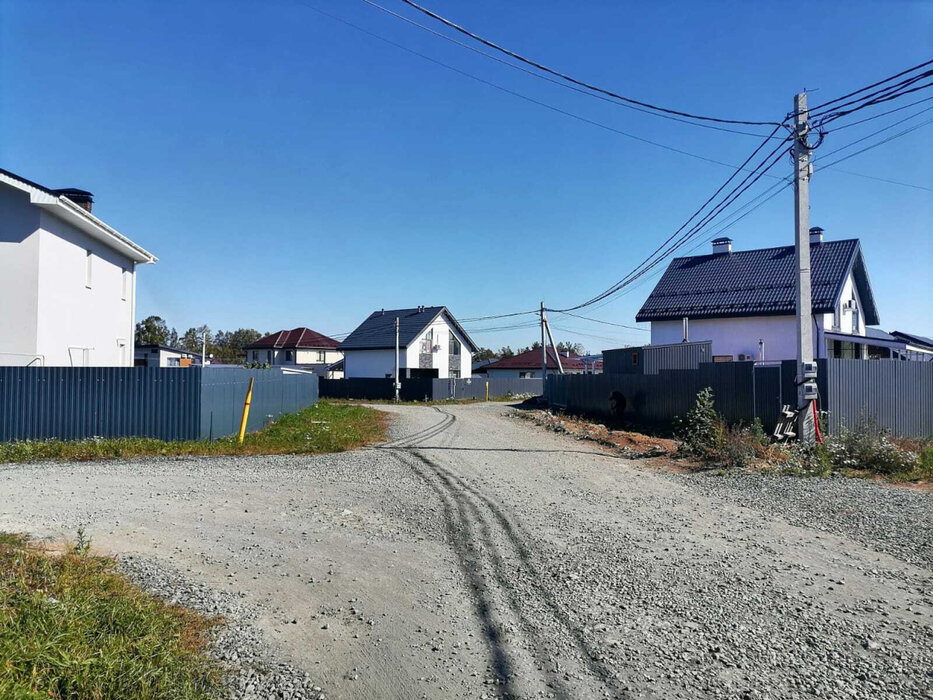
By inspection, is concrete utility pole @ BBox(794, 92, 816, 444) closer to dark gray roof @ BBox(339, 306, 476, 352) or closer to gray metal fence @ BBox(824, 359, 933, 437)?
gray metal fence @ BBox(824, 359, 933, 437)

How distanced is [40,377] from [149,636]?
498 inches

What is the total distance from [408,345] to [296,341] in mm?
18424

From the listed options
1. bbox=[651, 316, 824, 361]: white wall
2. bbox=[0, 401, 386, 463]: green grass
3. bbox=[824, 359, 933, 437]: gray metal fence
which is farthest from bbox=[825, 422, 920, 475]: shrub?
bbox=[651, 316, 824, 361]: white wall

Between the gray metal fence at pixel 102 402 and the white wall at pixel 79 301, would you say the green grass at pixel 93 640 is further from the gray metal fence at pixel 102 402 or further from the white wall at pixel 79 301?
the white wall at pixel 79 301

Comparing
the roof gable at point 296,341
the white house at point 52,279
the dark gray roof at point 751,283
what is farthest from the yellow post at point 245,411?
the roof gable at point 296,341

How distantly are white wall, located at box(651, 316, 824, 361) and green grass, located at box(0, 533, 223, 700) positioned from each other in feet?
80.0

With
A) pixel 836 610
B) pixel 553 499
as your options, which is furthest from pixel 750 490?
pixel 836 610

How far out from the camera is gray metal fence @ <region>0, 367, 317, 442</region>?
1409cm

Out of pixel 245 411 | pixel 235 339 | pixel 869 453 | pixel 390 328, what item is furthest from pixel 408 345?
pixel 235 339

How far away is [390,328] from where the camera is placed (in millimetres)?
52812

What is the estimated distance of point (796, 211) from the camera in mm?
13078

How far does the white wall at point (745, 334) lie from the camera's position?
2502 cm

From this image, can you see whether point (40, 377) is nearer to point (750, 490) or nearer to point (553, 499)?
point (553, 499)

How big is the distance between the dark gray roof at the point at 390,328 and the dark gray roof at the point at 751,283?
24.4 meters
